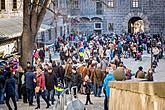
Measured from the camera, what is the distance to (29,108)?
15164mm

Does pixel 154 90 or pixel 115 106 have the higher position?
pixel 154 90

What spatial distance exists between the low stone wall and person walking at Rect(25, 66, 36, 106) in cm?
755

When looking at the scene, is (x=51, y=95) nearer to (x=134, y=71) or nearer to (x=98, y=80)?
(x=98, y=80)

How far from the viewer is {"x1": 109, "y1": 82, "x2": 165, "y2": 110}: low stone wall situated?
5.04 m

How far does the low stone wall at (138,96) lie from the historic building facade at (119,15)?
4313cm

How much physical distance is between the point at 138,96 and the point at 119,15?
4838 cm

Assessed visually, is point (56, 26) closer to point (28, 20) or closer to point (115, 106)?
point (28, 20)

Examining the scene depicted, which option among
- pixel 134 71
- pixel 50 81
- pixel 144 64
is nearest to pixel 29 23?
pixel 50 81

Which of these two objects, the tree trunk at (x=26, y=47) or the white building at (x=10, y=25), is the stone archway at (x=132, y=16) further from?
the tree trunk at (x=26, y=47)

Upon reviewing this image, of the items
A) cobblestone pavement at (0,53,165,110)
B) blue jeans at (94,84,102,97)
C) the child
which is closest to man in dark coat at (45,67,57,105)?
cobblestone pavement at (0,53,165,110)

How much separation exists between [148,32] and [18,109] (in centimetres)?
3878

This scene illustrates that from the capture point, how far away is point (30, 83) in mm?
15250

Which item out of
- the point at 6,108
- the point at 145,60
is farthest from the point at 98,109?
the point at 145,60

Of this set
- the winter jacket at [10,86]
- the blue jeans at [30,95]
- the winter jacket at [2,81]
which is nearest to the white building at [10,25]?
the winter jacket at [2,81]
